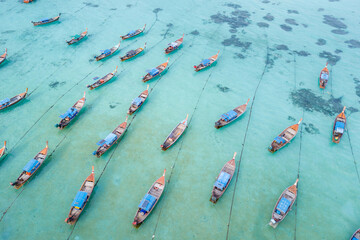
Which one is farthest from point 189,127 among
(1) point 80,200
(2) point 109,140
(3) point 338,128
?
(3) point 338,128

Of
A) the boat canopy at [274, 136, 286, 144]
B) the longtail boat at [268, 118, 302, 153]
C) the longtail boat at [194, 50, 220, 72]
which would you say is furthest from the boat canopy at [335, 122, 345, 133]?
the longtail boat at [194, 50, 220, 72]

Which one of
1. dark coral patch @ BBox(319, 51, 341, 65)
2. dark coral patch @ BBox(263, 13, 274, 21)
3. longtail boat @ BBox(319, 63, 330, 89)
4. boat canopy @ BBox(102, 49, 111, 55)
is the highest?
dark coral patch @ BBox(263, 13, 274, 21)

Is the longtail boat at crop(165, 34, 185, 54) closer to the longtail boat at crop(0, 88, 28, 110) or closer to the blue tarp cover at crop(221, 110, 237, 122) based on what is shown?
the blue tarp cover at crop(221, 110, 237, 122)

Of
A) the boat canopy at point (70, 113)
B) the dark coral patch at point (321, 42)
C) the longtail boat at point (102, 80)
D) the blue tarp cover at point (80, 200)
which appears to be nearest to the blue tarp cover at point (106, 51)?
the longtail boat at point (102, 80)

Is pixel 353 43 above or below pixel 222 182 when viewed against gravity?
above

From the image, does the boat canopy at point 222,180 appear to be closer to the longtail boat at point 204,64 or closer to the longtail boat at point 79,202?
the longtail boat at point 79,202

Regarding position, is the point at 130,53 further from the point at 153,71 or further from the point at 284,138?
the point at 284,138
